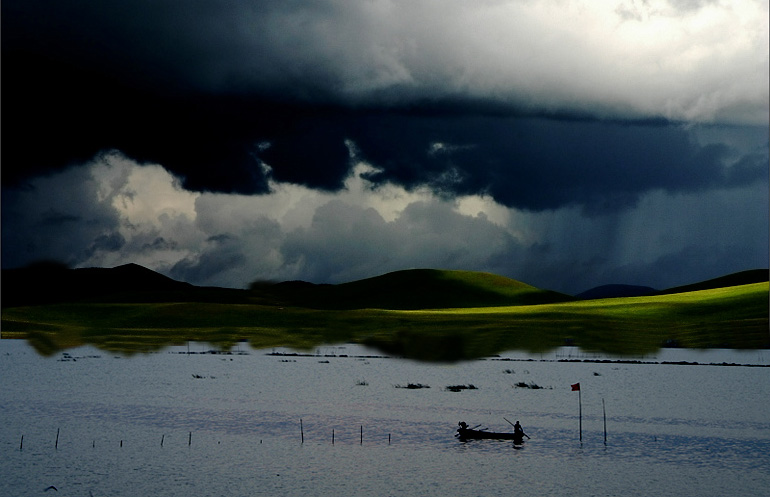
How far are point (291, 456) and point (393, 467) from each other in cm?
858

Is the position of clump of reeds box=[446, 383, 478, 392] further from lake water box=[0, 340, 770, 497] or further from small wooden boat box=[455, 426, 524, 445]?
small wooden boat box=[455, 426, 524, 445]

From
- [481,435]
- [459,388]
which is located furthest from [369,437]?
[459,388]

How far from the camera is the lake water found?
5100 cm

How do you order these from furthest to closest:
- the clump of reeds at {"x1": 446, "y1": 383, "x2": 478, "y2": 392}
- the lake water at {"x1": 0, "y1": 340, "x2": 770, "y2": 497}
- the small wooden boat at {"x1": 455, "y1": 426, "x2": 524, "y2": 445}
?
1. the clump of reeds at {"x1": 446, "y1": 383, "x2": 478, "y2": 392}
2. the small wooden boat at {"x1": 455, "y1": 426, "x2": 524, "y2": 445}
3. the lake water at {"x1": 0, "y1": 340, "x2": 770, "y2": 497}

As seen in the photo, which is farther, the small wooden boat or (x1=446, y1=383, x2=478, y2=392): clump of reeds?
(x1=446, y1=383, x2=478, y2=392): clump of reeds

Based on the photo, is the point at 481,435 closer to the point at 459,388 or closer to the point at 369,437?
the point at 369,437

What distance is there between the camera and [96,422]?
76.8 m

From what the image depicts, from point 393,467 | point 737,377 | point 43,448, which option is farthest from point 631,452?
point 737,377

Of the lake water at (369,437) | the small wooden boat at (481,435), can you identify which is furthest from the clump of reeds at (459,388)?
the small wooden boat at (481,435)

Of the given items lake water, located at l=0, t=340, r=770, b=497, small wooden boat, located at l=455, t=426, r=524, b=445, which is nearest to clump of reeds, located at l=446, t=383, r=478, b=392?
lake water, located at l=0, t=340, r=770, b=497

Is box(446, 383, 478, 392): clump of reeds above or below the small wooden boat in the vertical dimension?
above

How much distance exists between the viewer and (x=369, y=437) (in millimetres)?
69812

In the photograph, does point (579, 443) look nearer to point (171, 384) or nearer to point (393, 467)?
point (393, 467)

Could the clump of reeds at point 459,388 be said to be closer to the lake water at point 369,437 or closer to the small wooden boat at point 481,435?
the lake water at point 369,437
